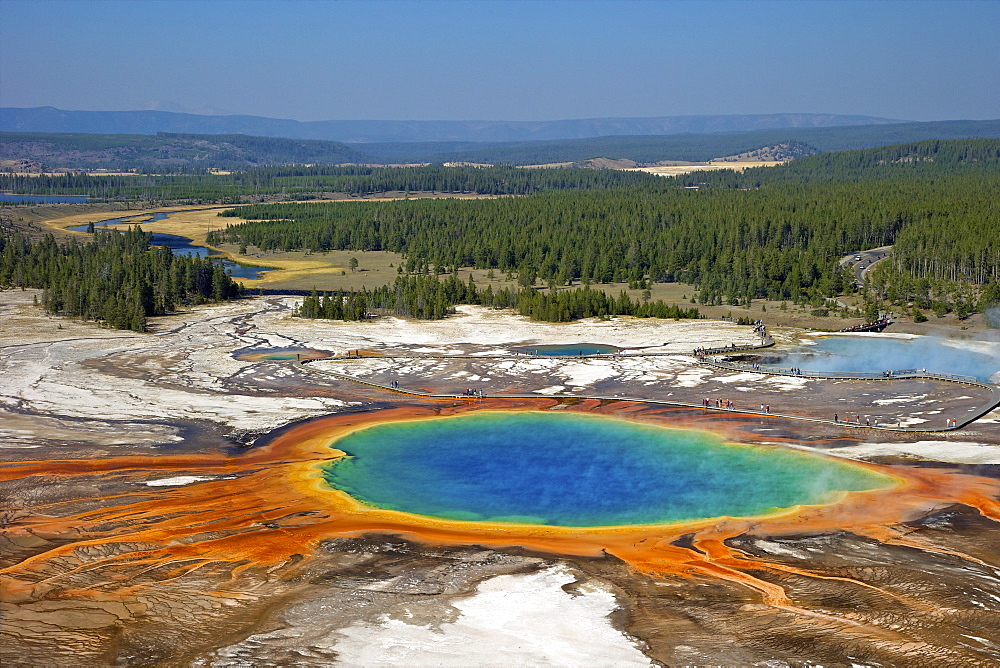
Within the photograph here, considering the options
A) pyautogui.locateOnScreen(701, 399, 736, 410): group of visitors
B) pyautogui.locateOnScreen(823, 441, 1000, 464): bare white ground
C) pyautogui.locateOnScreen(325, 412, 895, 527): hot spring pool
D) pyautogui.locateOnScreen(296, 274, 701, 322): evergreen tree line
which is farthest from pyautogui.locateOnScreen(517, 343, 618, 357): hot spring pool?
pyautogui.locateOnScreen(823, 441, 1000, 464): bare white ground

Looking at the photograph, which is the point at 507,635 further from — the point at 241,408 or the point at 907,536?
the point at 241,408

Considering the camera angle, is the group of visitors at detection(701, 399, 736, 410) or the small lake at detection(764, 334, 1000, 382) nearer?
the group of visitors at detection(701, 399, 736, 410)

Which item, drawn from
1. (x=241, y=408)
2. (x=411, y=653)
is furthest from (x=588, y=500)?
(x=241, y=408)

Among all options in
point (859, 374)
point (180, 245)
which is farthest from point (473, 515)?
point (180, 245)

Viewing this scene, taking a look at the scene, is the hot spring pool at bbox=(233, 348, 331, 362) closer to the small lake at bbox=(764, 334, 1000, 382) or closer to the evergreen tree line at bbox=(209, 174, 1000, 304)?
the small lake at bbox=(764, 334, 1000, 382)

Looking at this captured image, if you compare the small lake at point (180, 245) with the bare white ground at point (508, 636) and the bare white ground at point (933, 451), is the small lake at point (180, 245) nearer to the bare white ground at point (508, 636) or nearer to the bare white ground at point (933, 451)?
the bare white ground at point (933, 451)

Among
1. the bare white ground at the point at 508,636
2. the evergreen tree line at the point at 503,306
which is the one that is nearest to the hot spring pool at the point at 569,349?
the evergreen tree line at the point at 503,306

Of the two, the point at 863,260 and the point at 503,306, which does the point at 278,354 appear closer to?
the point at 503,306
